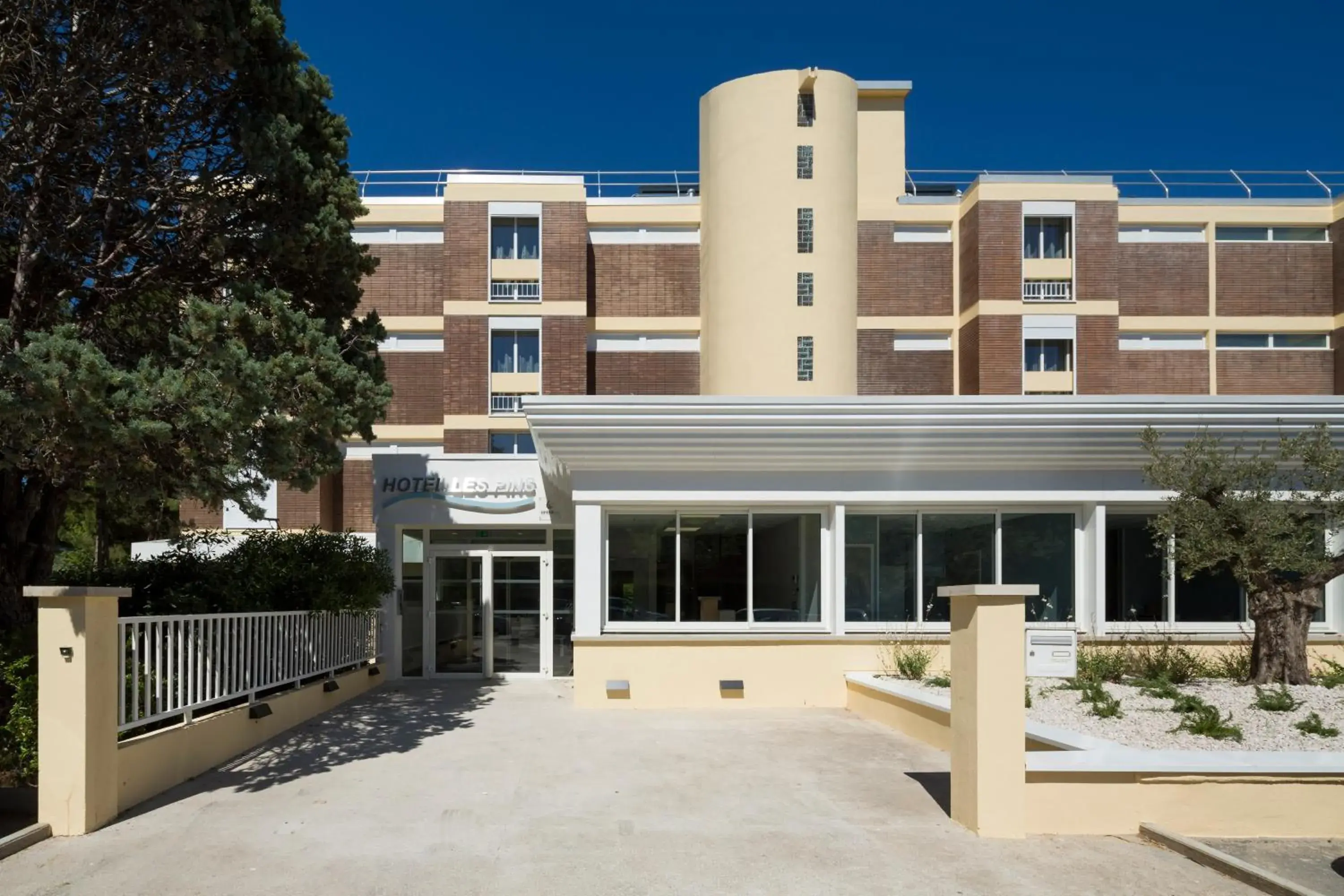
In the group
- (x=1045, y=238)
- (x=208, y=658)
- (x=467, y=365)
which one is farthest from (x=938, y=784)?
(x=1045, y=238)

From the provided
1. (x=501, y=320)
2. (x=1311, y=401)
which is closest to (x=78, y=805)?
(x=1311, y=401)

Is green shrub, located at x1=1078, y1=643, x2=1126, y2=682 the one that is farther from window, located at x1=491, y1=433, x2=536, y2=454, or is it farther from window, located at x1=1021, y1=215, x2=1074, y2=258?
window, located at x1=1021, y1=215, x2=1074, y2=258

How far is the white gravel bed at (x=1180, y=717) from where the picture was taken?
7.61m

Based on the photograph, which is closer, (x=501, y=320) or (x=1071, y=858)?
(x=1071, y=858)

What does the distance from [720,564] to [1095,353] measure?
18.4 m

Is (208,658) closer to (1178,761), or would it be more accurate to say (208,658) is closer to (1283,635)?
(1178,761)

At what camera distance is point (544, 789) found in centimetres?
789

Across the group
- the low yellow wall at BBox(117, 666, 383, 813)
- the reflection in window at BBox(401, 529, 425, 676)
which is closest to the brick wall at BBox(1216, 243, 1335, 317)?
the reflection in window at BBox(401, 529, 425, 676)

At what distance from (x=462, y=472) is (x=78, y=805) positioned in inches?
379

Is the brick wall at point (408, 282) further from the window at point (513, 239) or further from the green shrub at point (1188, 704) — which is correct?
the green shrub at point (1188, 704)

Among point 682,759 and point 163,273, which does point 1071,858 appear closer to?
point 682,759

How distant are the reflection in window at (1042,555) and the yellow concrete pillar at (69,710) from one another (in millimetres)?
11100

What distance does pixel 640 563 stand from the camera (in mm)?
13414

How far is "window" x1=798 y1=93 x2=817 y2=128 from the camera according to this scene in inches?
1053
